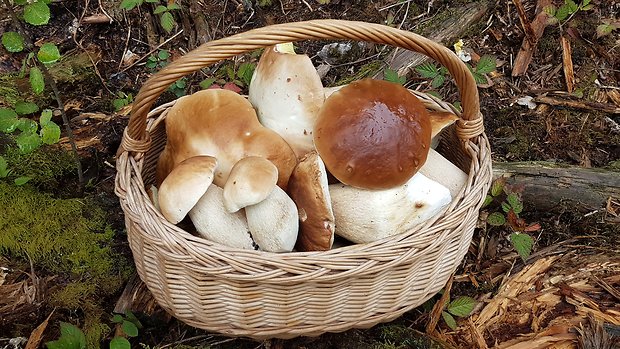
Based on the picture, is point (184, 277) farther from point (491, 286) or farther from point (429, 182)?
point (491, 286)

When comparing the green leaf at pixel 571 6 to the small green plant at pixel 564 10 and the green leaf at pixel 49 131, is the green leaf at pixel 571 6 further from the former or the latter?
the green leaf at pixel 49 131


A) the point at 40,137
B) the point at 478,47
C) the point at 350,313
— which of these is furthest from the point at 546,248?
the point at 40,137

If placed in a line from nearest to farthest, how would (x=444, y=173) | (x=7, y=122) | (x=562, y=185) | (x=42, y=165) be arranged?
(x=7, y=122), (x=444, y=173), (x=42, y=165), (x=562, y=185)

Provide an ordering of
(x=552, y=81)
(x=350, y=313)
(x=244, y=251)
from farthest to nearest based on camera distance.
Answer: (x=552, y=81)
(x=350, y=313)
(x=244, y=251)

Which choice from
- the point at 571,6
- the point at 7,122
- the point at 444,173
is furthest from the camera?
the point at 571,6

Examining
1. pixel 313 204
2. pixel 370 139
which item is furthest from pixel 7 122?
pixel 370 139

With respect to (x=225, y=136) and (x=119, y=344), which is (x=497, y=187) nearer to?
(x=225, y=136)
